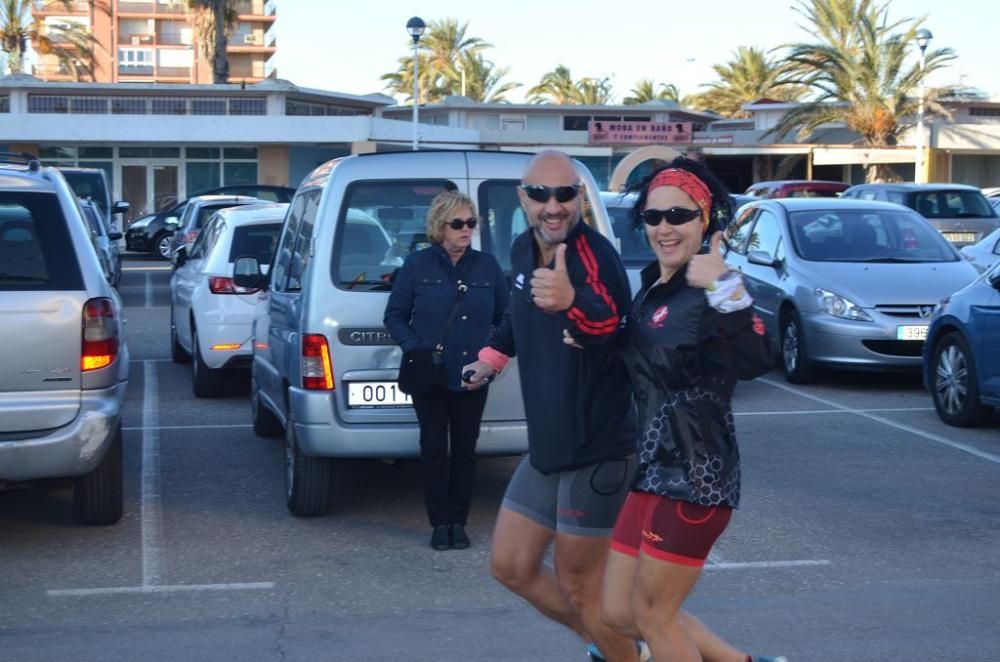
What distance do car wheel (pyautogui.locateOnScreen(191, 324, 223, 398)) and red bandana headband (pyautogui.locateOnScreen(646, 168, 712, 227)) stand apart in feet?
26.4

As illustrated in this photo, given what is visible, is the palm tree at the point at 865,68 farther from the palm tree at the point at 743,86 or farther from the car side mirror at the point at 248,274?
the car side mirror at the point at 248,274

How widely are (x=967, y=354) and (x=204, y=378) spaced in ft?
20.2

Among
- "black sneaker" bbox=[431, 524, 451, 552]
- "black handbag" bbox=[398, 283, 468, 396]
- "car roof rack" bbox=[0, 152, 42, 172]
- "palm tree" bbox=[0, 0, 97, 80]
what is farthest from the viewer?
"palm tree" bbox=[0, 0, 97, 80]

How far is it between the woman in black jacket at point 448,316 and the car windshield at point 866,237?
23.1 ft

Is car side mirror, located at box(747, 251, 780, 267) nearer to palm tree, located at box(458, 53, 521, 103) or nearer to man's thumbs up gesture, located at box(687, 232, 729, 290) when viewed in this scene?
man's thumbs up gesture, located at box(687, 232, 729, 290)

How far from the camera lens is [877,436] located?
9.94m

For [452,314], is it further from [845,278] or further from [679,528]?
[845,278]

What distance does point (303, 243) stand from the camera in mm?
7594

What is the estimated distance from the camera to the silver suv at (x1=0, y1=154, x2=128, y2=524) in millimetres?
6379

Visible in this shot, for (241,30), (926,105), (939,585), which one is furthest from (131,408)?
(241,30)

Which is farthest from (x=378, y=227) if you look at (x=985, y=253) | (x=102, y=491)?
(x=985, y=253)

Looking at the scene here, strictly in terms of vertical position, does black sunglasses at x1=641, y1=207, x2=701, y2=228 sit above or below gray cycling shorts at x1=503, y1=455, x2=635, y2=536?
above

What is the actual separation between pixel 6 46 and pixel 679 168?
61.0m

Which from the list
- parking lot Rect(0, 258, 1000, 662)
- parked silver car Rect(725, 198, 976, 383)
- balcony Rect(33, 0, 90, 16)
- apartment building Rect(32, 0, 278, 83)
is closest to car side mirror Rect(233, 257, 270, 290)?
parking lot Rect(0, 258, 1000, 662)
